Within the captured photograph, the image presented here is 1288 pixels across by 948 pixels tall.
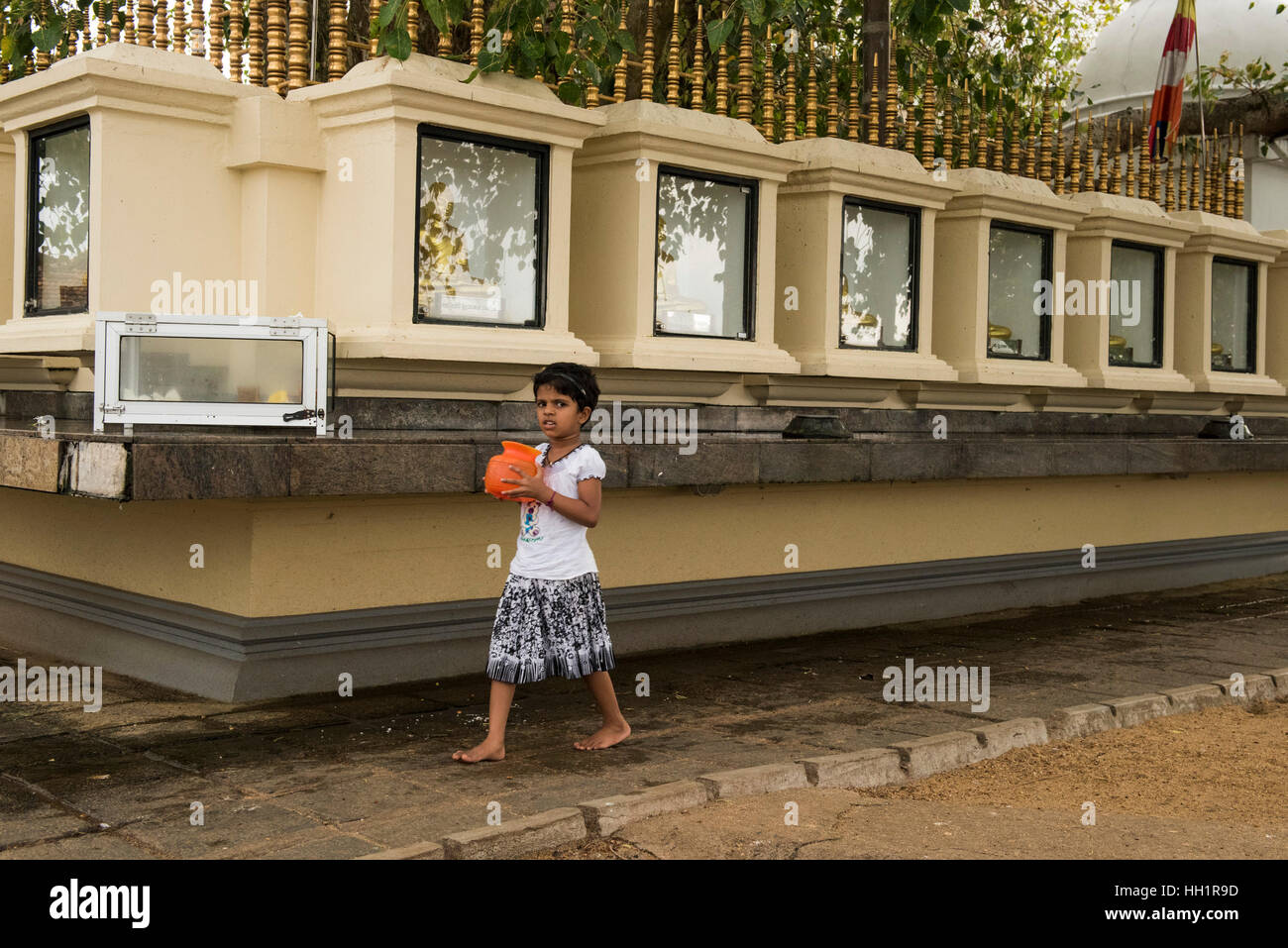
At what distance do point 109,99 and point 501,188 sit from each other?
220 cm

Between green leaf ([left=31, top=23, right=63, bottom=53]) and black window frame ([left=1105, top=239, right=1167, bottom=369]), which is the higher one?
green leaf ([left=31, top=23, right=63, bottom=53])

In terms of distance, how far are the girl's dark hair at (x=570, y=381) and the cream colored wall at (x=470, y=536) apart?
6.99ft

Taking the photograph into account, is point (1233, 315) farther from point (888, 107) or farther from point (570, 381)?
point (570, 381)

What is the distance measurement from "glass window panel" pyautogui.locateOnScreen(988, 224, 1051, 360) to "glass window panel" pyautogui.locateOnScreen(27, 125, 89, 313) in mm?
6998

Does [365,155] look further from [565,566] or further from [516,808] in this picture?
[516,808]

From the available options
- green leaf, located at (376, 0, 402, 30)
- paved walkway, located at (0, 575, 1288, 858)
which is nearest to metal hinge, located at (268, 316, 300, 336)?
Answer: green leaf, located at (376, 0, 402, 30)

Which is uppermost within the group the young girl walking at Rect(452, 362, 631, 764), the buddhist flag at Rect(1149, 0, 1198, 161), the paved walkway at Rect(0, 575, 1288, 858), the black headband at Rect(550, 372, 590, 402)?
the buddhist flag at Rect(1149, 0, 1198, 161)

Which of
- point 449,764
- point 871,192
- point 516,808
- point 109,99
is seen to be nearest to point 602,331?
point 871,192

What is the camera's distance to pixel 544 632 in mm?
6113

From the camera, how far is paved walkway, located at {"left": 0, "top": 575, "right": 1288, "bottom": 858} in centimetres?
518

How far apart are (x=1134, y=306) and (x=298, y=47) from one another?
819cm

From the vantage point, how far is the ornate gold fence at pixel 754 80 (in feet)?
26.9

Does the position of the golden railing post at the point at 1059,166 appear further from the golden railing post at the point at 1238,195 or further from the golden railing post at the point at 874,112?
the golden railing post at the point at 1238,195

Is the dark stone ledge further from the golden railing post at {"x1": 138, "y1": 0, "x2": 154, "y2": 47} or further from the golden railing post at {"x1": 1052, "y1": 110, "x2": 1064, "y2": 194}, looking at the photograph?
the golden railing post at {"x1": 138, "y1": 0, "x2": 154, "y2": 47}
